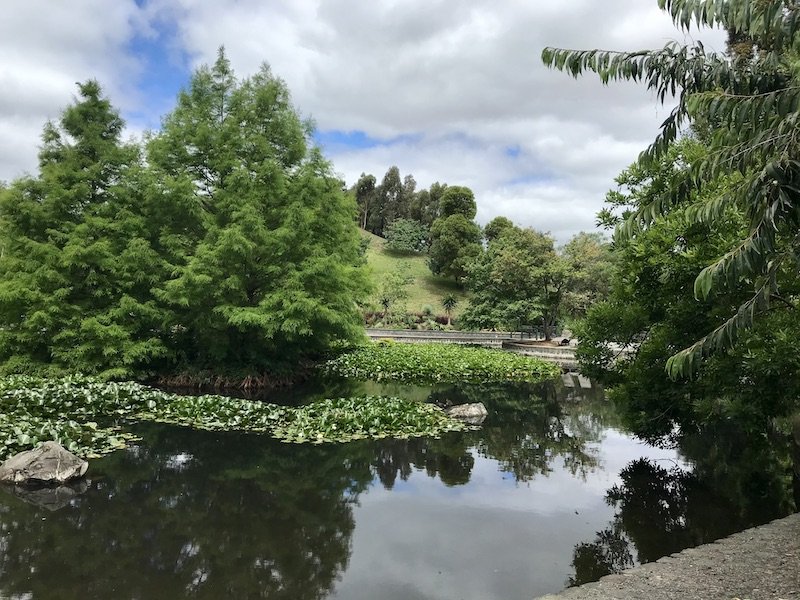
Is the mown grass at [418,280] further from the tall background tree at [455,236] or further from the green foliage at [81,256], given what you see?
the green foliage at [81,256]

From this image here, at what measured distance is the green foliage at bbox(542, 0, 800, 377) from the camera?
13.9ft

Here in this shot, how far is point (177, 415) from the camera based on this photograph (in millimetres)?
13266

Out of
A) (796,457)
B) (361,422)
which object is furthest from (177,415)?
(796,457)

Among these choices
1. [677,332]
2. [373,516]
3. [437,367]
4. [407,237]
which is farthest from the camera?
[407,237]

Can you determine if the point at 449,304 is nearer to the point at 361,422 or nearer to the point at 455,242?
the point at 455,242

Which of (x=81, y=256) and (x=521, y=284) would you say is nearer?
(x=81, y=256)

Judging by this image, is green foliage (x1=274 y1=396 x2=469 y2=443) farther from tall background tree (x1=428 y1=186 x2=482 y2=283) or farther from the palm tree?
tall background tree (x1=428 y1=186 x2=482 y2=283)

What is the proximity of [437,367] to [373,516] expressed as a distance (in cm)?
1427

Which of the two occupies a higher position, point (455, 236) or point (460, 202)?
point (460, 202)

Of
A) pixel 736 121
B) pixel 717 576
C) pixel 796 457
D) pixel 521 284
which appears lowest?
pixel 717 576

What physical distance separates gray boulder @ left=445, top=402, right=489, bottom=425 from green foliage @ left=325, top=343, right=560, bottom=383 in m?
6.53

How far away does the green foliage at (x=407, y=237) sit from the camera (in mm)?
63334

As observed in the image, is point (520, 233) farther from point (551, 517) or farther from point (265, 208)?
point (551, 517)

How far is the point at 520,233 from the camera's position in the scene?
113ft
